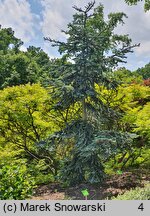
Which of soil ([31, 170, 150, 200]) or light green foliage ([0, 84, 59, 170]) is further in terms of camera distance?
light green foliage ([0, 84, 59, 170])

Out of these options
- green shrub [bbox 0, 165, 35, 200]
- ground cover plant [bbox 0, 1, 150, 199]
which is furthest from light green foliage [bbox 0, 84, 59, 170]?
green shrub [bbox 0, 165, 35, 200]

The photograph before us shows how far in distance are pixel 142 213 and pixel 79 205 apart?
0.72 meters

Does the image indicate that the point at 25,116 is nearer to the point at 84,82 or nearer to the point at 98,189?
the point at 84,82

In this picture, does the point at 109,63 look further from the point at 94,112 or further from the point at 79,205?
the point at 79,205

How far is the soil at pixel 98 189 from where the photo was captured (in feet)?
16.3

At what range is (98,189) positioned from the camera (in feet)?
17.3

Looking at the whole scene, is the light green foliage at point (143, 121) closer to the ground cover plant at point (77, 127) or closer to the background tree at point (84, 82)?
the ground cover plant at point (77, 127)

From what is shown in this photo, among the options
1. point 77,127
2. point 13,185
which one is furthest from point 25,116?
point 13,185

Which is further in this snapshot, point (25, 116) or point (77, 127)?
point (25, 116)

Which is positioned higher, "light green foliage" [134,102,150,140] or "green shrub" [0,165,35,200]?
"light green foliage" [134,102,150,140]

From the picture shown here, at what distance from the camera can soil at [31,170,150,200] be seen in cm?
495

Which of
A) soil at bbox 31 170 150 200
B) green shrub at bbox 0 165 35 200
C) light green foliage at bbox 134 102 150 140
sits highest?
light green foliage at bbox 134 102 150 140

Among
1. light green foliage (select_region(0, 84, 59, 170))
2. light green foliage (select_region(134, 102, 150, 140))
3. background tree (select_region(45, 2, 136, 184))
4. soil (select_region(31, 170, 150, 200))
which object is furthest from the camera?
light green foliage (select_region(0, 84, 59, 170))

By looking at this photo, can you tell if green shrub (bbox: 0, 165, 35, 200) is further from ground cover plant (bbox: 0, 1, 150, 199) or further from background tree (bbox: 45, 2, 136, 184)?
background tree (bbox: 45, 2, 136, 184)
